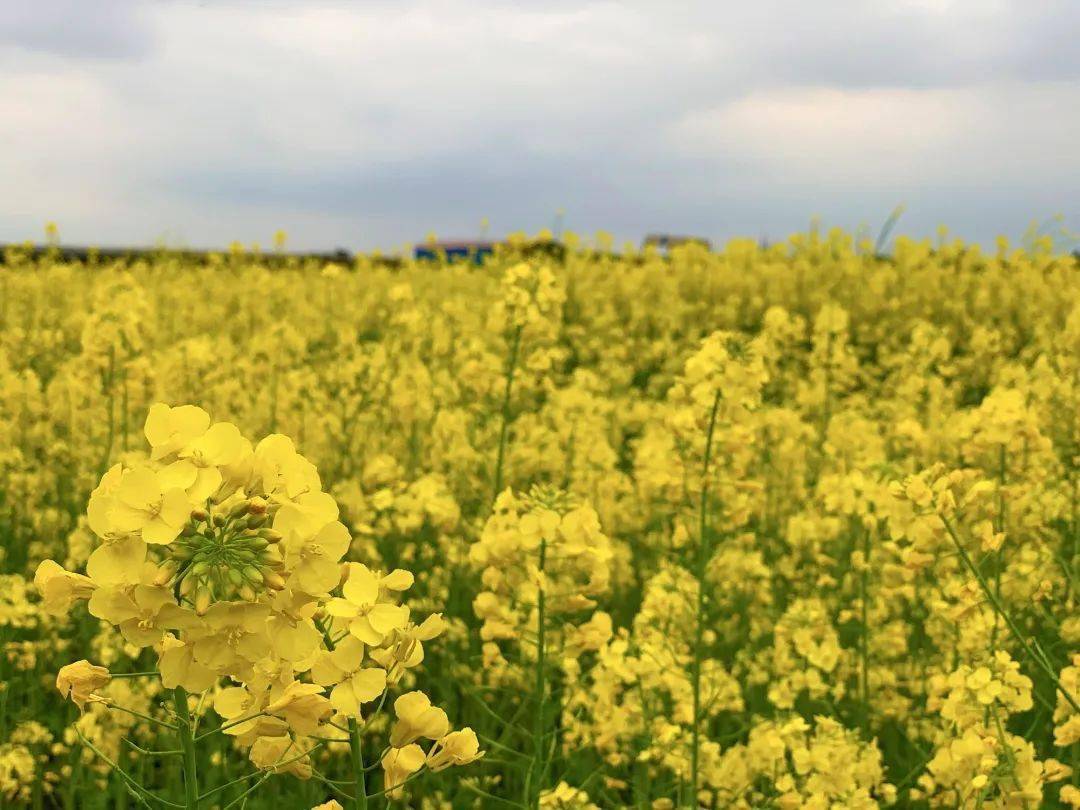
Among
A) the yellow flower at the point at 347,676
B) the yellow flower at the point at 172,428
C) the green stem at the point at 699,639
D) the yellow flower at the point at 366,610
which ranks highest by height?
the yellow flower at the point at 172,428

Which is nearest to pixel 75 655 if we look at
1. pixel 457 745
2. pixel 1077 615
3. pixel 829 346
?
pixel 457 745

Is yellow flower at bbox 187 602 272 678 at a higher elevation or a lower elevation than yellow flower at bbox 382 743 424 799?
higher

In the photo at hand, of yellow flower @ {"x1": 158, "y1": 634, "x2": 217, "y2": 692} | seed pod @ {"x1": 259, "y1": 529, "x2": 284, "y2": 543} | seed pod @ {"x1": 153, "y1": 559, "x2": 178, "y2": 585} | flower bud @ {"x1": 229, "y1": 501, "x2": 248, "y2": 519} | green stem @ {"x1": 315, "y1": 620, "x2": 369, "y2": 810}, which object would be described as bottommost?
green stem @ {"x1": 315, "y1": 620, "x2": 369, "y2": 810}

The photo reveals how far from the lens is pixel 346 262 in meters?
20.0

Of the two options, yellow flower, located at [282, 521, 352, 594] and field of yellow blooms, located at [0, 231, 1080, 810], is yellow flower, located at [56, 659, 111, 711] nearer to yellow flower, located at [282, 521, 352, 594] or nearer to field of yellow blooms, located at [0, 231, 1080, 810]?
field of yellow blooms, located at [0, 231, 1080, 810]

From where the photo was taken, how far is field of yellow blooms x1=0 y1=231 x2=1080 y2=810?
3.80ft

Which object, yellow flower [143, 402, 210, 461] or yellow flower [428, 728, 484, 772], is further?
yellow flower [428, 728, 484, 772]

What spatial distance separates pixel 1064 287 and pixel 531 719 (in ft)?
Answer: 33.3

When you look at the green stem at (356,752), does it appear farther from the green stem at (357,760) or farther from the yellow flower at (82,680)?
the yellow flower at (82,680)

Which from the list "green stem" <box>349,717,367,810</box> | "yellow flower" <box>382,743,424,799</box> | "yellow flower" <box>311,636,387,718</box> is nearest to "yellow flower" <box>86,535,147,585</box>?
"yellow flower" <box>311,636,387,718</box>

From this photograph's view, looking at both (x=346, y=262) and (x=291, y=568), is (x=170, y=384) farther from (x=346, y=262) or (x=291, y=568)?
(x=346, y=262)

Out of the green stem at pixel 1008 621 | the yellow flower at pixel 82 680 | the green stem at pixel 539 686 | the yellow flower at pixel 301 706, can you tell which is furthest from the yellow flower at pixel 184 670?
the green stem at pixel 1008 621

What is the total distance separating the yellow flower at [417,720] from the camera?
4.43 feet

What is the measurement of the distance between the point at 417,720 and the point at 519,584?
1.30 metres
